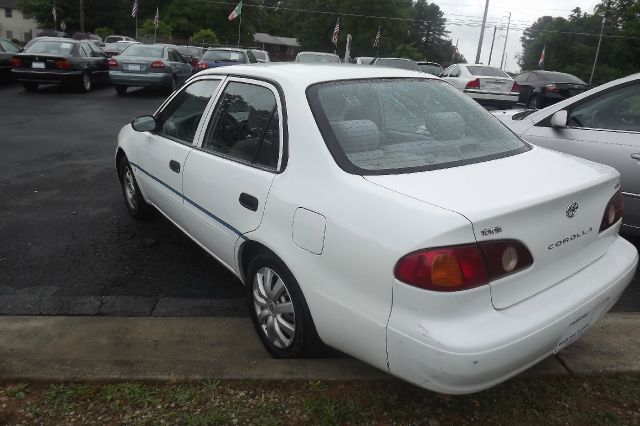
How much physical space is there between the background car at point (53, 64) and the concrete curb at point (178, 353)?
1334cm

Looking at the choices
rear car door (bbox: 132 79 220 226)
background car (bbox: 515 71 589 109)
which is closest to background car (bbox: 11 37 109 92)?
rear car door (bbox: 132 79 220 226)

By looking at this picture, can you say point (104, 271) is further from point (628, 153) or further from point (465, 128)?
point (628, 153)

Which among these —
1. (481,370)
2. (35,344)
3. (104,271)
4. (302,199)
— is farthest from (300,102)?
(104,271)

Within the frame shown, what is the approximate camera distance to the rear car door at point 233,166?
9.45 feet

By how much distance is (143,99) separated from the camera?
15758 mm

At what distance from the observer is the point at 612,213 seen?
9.02ft

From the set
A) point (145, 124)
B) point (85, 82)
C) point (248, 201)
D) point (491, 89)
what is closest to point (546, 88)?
Result: point (491, 89)

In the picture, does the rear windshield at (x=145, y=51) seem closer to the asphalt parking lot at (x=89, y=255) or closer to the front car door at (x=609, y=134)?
the asphalt parking lot at (x=89, y=255)

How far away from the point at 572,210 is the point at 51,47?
16015mm

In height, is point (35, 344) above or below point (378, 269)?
below

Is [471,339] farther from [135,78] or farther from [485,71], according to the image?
[485,71]

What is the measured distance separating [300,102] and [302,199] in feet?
1.95

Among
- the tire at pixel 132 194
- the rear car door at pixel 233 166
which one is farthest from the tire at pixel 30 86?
the rear car door at pixel 233 166

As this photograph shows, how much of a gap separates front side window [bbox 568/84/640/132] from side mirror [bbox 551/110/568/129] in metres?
0.20
